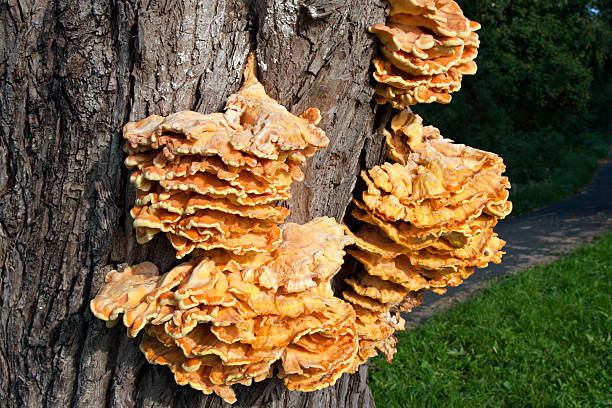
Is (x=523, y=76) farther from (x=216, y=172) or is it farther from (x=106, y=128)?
(x=216, y=172)

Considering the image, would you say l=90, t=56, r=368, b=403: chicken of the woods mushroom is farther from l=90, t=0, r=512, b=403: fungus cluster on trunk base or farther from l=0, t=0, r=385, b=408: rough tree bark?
l=0, t=0, r=385, b=408: rough tree bark

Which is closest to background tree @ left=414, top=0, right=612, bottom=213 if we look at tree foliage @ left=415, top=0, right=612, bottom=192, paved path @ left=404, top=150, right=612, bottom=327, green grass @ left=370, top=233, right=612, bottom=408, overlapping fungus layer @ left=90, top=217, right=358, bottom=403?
tree foliage @ left=415, top=0, right=612, bottom=192

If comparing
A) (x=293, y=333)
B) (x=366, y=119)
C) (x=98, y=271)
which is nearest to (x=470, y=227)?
(x=366, y=119)

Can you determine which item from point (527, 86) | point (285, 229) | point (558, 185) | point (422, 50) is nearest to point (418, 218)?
point (285, 229)

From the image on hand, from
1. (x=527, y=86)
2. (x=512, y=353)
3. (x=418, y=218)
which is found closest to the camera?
(x=418, y=218)

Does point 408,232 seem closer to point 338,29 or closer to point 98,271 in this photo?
point 338,29
